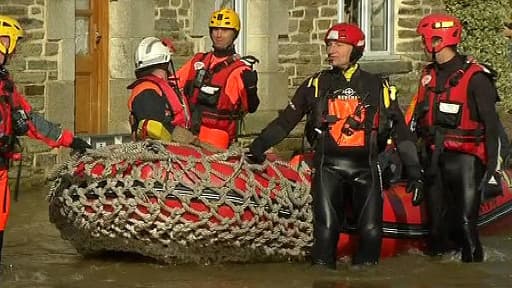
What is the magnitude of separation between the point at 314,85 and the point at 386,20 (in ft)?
31.2

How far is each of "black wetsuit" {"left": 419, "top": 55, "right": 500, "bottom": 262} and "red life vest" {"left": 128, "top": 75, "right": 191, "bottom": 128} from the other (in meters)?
1.78

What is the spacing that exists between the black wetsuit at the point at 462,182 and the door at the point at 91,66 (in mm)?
5332

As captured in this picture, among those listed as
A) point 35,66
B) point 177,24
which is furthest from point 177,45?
point 35,66

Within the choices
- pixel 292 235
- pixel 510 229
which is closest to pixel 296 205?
pixel 292 235

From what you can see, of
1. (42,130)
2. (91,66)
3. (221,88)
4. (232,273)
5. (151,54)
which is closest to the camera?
(42,130)

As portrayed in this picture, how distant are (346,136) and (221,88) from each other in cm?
144

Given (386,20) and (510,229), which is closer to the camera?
(510,229)

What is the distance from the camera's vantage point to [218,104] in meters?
10.4

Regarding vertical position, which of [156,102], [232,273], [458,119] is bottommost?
[232,273]

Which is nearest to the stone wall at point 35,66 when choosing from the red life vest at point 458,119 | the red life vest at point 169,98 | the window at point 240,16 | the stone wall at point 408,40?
the window at point 240,16

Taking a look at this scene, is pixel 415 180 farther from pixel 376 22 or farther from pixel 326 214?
pixel 376 22

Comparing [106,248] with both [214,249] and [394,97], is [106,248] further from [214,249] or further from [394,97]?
[394,97]

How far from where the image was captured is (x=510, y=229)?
36.9 feet

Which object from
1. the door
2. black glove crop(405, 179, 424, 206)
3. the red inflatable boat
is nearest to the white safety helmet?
the red inflatable boat
